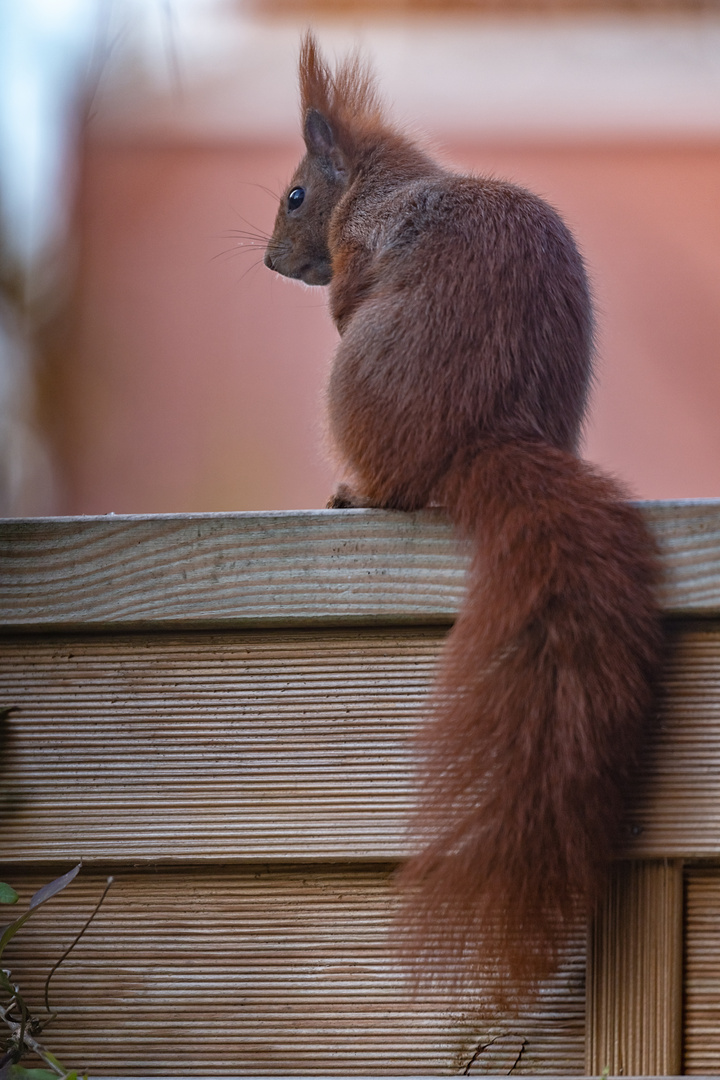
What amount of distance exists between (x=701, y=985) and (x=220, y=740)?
30 cm

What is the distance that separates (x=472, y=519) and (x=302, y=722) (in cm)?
16

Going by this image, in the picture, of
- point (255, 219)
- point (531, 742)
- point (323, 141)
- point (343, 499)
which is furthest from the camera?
point (255, 219)

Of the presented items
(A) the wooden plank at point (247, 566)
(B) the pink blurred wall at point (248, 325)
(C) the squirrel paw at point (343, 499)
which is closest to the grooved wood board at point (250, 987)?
(A) the wooden plank at point (247, 566)

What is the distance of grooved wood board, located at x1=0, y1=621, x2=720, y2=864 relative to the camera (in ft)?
1.90

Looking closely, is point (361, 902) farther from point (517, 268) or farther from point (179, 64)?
point (179, 64)

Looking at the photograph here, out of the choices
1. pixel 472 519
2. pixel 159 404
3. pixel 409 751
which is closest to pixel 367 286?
pixel 472 519

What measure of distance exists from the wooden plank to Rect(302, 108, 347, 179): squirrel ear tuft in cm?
46

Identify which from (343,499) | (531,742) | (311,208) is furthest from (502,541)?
(311,208)

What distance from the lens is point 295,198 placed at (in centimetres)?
97

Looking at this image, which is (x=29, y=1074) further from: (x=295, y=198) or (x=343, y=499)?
(x=295, y=198)

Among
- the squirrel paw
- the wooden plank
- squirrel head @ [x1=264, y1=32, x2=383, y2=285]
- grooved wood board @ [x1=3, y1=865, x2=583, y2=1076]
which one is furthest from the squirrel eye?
grooved wood board @ [x1=3, y1=865, x2=583, y2=1076]

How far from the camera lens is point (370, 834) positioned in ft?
1.88

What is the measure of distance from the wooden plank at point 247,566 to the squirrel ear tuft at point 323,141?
463 millimetres

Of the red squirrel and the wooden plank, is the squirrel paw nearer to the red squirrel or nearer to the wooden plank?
the red squirrel
